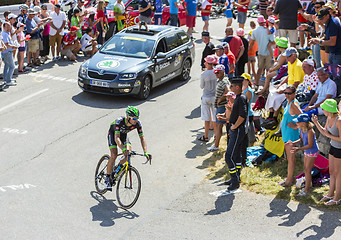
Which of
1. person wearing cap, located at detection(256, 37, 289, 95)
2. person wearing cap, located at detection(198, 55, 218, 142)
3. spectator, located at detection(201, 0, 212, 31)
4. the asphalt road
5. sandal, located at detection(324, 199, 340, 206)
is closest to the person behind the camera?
the asphalt road

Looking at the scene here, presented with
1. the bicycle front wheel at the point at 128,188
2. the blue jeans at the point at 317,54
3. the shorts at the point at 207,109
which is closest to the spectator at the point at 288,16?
the blue jeans at the point at 317,54

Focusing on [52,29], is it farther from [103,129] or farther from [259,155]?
[259,155]

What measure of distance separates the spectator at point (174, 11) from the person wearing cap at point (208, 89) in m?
10.6

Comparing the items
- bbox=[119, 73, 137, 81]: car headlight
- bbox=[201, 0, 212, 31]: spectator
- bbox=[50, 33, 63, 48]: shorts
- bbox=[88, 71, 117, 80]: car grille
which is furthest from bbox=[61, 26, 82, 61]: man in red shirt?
bbox=[201, 0, 212, 31]: spectator

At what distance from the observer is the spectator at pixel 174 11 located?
23.1m

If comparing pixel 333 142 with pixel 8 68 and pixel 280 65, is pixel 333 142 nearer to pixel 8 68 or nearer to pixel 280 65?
pixel 280 65

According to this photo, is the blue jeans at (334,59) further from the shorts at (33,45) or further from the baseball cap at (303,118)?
the shorts at (33,45)

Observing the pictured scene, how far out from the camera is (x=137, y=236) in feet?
29.7

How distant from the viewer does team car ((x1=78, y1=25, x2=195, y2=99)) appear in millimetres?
15789

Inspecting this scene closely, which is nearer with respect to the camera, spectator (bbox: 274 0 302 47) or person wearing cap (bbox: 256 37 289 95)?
person wearing cap (bbox: 256 37 289 95)

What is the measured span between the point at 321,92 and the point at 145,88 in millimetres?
6369

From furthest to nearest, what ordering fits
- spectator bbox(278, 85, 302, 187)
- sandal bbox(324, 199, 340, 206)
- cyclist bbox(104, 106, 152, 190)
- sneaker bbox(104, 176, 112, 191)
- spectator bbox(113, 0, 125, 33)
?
1. spectator bbox(113, 0, 125, 33)
2. sneaker bbox(104, 176, 112, 191)
3. spectator bbox(278, 85, 302, 187)
4. cyclist bbox(104, 106, 152, 190)
5. sandal bbox(324, 199, 340, 206)

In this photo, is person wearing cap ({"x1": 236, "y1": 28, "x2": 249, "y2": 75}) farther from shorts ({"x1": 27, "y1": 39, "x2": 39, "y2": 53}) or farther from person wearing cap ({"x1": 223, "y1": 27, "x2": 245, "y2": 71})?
shorts ({"x1": 27, "y1": 39, "x2": 39, "y2": 53})

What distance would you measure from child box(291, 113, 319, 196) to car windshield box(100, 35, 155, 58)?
7.64 metres
